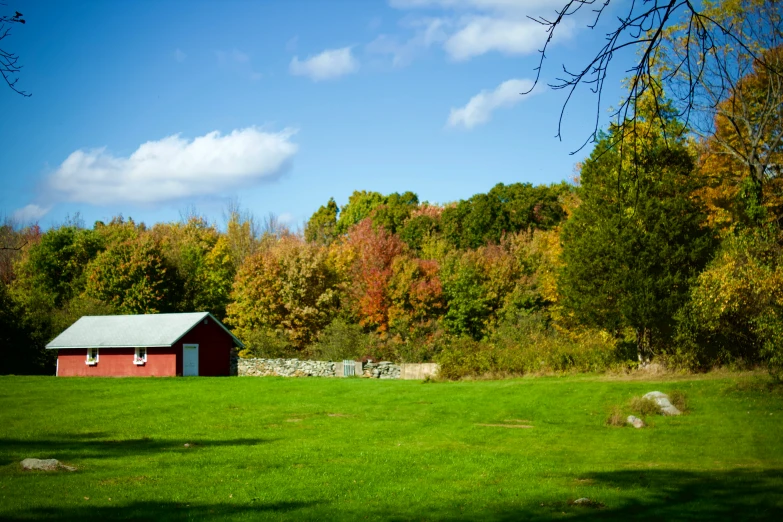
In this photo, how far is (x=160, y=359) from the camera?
153 feet

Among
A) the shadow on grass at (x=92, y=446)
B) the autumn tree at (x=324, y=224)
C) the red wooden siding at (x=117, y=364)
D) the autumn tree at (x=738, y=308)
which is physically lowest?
the shadow on grass at (x=92, y=446)

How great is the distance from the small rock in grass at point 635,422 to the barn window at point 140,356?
36186 mm

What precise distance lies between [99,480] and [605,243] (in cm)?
2476

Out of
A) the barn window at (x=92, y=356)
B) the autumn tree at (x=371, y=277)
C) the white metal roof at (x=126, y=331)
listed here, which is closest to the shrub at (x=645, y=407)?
the autumn tree at (x=371, y=277)

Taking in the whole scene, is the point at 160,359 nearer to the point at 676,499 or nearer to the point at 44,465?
the point at 44,465

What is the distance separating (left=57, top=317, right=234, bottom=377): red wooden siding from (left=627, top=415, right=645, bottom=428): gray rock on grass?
34192 mm

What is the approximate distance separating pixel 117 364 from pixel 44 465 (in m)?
37.6

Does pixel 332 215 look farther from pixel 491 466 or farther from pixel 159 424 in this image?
pixel 491 466

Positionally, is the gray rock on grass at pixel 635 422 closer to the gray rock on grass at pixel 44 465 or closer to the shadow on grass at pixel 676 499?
the shadow on grass at pixel 676 499

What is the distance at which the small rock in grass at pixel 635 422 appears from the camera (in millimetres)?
19925

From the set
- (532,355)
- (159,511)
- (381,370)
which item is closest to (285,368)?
(381,370)

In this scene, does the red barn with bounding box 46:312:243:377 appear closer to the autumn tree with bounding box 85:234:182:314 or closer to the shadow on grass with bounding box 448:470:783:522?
the autumn tree with bounding box 85:234:182:314

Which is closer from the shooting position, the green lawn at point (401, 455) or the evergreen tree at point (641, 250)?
the green lawn at point (401, 455)

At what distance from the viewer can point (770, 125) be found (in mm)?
33188
